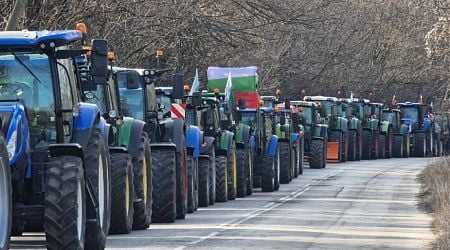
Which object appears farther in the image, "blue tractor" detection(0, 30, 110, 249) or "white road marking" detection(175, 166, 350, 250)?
"white road marking" detection(175, 166, 350, 250)

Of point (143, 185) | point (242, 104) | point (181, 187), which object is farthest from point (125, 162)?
point (242, 104)

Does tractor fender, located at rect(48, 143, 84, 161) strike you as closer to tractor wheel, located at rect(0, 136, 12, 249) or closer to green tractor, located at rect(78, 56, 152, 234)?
tractor wheel, located at rect(0, 136, 12, 249)

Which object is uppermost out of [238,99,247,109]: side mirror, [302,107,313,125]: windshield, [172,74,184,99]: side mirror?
[172,74,184,99]: side mirror

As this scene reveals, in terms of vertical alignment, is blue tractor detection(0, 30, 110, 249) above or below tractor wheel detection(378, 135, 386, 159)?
Answer: above

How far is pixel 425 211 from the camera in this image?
23766 millimetres

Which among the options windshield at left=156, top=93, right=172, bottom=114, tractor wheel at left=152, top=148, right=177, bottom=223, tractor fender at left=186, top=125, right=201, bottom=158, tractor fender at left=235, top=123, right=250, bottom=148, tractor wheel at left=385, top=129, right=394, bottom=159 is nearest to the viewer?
tractor wheel at left=152, top=148, right=177, bottom=223

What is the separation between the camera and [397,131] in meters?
55.2

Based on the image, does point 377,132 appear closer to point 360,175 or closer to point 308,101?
→ point 308,101

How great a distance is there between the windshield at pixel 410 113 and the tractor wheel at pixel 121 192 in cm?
4106

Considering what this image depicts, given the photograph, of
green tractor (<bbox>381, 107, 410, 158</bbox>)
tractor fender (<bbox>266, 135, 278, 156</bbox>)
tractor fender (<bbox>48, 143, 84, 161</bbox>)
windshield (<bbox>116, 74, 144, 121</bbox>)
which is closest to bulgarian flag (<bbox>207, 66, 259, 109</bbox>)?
tractor fender (<bbox>266, 135, 278, 156</bbox>)

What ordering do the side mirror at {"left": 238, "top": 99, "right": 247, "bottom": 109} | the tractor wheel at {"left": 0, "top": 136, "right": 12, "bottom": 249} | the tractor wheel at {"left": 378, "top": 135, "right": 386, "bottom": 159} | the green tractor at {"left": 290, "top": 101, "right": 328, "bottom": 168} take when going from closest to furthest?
the tractor wheel at {"left": 0, "top": 136, "right": 12, "bottom": 249} < the side mirror at {"left": 238, "top": 99, "right": 247, "bottom": 109} < the green tractor at {"left": 290, "top": 101, "right": 328, "bottom": 168} < the tractor wheel at {"left": 378, "top": 135, "right": 386, "bottom": 159}

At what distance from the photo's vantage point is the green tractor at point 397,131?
179 ft

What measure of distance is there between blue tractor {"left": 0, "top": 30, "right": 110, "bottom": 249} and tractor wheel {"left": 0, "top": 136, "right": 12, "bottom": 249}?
788mm

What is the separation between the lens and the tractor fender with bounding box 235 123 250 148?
2738 centimetres
